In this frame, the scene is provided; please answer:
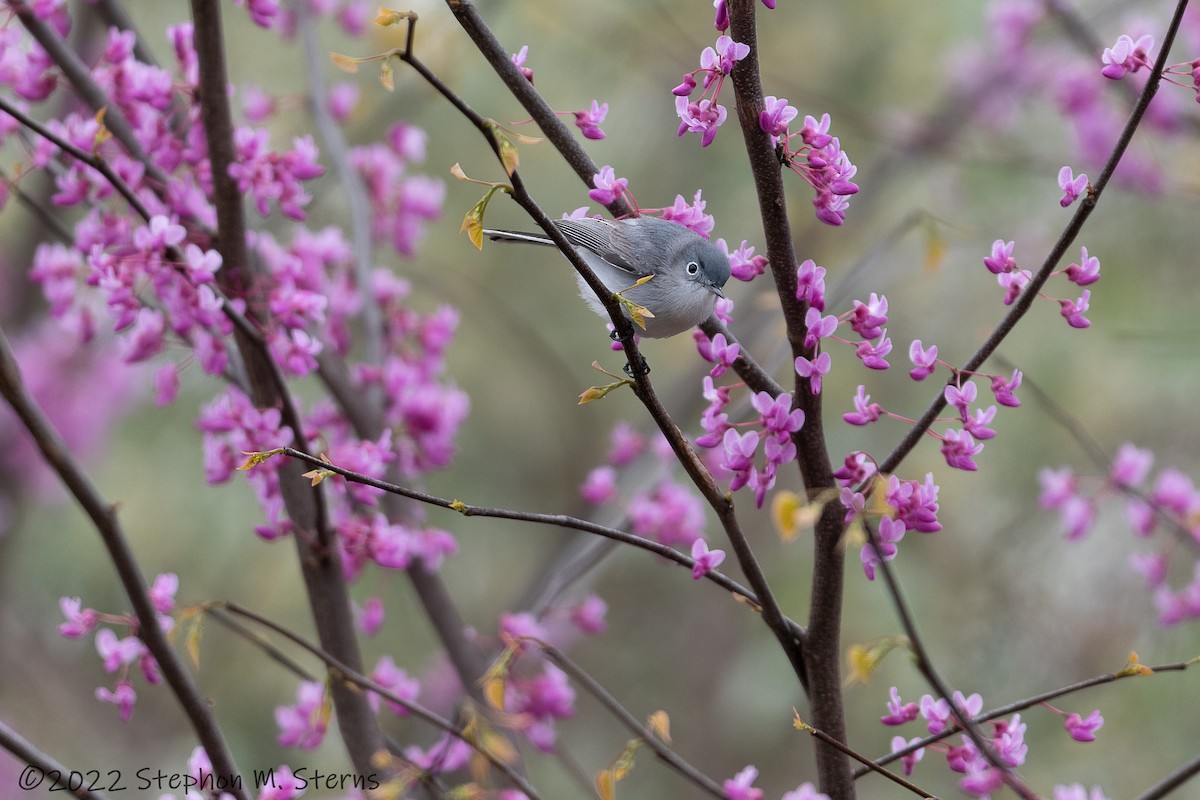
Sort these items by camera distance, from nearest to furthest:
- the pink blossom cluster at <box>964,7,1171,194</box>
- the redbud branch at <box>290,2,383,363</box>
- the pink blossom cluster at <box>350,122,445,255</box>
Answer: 1. the redbud branch at <box>290,2,383,363</box>
2. the pink blossom cluster at <box>350,122,445,255</box>
3. the pink blossom cluster at <box>964,7,1171,194</box>

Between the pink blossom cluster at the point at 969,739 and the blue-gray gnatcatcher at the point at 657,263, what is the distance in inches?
26.4

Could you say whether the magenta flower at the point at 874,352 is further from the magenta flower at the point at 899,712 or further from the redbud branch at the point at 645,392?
the magenta flower at the point at 899,712

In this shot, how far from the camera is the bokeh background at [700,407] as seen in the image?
3887 mm

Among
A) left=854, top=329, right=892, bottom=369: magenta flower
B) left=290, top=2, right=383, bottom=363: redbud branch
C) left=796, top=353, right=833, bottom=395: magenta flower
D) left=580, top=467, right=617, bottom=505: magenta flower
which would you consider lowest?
left=796, top=353, right=833, bottom=395: magenta flower

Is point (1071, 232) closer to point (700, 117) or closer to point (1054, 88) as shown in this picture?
point (700, 117)

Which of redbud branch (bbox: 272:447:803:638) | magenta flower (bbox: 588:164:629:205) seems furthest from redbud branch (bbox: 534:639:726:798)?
magenta flower (bbox: 588:164:629:205)

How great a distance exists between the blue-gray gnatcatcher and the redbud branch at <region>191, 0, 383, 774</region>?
19.7 inches

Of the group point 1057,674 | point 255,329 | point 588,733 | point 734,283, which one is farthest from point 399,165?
point 588,733

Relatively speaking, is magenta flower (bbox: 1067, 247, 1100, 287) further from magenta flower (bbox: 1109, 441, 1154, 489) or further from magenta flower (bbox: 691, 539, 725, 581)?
magenta flower (bbox: 1109, 441, 1154, 489)

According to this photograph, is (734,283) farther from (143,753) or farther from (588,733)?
(143,753)

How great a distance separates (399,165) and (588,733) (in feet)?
13.8

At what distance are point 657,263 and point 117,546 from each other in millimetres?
1008

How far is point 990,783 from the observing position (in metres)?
1.41

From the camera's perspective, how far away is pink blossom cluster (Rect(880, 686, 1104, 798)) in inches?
49.5
